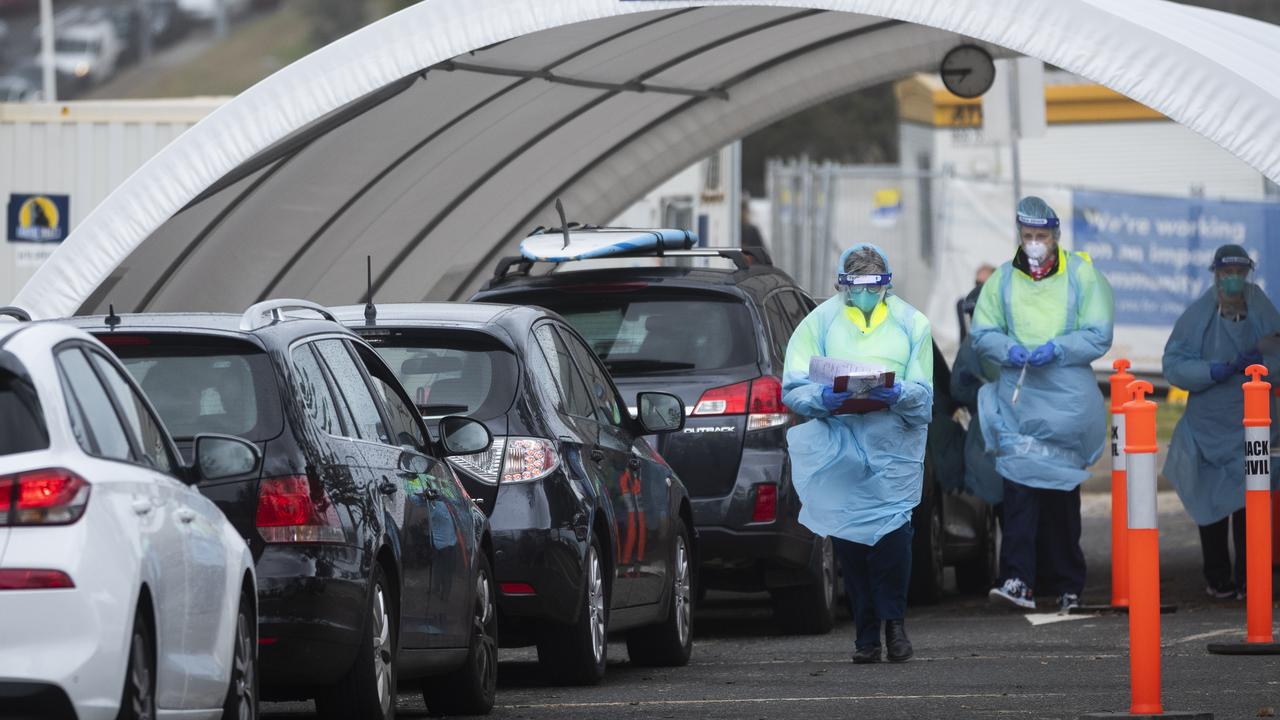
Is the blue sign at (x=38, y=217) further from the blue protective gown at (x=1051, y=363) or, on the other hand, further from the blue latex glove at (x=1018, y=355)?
the blue latex glove at (x=1018, y=355)

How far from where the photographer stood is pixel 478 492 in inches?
392

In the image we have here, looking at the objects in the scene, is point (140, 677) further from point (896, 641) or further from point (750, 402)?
point (750, 402)

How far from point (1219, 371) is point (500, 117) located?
563 cm

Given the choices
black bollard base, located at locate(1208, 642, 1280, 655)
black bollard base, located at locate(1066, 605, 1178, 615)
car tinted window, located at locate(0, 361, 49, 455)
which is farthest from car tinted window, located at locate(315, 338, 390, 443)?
black bollard base, located at locate(1066, 605, 1178, 615)

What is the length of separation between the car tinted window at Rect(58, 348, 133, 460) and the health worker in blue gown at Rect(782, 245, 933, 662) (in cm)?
497

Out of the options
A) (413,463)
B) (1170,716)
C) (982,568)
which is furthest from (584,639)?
(982,568)

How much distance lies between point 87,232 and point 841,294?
4141mm

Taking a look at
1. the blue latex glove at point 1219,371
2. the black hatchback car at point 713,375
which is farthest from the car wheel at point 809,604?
the blue latex glove at point 1219,371

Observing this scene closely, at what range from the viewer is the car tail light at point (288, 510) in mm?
7773

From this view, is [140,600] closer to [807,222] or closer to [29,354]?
[29,354]

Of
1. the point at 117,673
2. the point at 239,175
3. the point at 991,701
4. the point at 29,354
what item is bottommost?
the point at 991,701

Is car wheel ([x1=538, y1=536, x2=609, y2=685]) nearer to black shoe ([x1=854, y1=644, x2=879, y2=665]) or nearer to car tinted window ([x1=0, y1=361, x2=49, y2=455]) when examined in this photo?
black shoe ([x1=854, y1=644, x2=879, y2=665])

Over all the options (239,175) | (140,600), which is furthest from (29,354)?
(239,175)

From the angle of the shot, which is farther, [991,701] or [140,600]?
[991,701]
